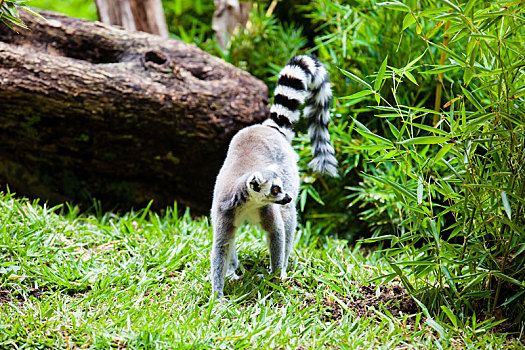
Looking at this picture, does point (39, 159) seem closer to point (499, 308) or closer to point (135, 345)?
point (135, 345)

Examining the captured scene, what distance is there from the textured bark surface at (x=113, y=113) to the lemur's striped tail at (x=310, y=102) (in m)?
1.05

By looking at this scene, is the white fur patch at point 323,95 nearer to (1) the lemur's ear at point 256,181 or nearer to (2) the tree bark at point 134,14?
(1) the lemur's ear at point 256,181

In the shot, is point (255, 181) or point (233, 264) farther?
point (233, 264)

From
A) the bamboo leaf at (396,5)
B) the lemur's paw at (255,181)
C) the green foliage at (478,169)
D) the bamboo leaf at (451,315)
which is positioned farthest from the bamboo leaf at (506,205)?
the lemur's paw at (255,181)

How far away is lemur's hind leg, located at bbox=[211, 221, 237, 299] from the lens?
3074 mm

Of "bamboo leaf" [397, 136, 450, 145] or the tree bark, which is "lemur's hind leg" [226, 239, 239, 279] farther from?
the tree bark

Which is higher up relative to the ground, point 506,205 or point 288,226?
point 506,205

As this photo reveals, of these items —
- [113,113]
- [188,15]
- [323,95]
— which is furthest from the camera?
[188,15]

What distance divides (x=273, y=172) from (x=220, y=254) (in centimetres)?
60

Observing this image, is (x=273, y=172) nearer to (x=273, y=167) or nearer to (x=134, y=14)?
(x=273, y=167)

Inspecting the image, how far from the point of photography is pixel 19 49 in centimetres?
434

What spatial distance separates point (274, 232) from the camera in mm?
3174

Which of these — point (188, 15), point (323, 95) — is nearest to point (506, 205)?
point (323, 95)

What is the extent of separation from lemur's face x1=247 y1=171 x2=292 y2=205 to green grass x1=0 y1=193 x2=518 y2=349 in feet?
1.89
